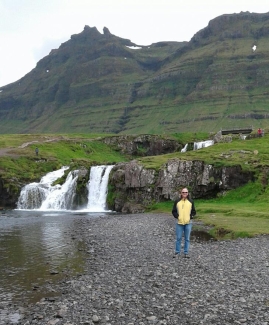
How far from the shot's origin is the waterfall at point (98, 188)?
3051 inches

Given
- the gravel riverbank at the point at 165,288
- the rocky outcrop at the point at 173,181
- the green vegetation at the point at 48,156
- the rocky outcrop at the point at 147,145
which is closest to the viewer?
the gravel riverbank at the point at 165,288

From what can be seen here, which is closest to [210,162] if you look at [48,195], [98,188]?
[98,188]

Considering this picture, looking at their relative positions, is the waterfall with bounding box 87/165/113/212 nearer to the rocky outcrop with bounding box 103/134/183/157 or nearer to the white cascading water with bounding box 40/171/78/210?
the white cascading water with bounding box 40/171/78/210

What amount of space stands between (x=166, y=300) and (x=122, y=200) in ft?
179

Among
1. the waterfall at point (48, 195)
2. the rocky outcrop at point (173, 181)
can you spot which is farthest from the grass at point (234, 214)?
the waterfall at point (48, 195)

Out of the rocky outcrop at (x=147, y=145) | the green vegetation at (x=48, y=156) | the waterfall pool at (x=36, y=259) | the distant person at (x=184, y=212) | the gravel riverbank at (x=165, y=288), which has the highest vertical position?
the rocky outcrop at (x=147, y=145)

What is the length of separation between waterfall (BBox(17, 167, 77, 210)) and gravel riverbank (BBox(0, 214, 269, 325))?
156 ft

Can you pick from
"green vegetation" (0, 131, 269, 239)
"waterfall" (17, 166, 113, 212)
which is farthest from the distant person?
"waterfall" (17, 166, 113, 212)

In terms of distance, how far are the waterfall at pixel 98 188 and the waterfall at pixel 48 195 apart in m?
3.98

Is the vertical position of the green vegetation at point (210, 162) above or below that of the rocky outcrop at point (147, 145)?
below

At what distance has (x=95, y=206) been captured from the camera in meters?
77.6

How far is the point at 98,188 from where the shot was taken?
261 ft

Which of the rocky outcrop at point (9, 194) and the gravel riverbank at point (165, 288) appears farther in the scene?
the rocky outcrop at point (9, 194)

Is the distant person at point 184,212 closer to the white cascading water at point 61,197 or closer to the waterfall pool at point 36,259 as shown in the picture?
the waterfall pool at point 36,259
